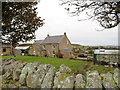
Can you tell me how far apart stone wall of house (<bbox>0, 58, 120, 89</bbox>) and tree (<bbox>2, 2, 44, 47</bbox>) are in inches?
122

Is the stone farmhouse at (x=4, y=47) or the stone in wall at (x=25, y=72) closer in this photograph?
the stone in wall at (x=25, y=72)

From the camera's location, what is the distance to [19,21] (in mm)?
5973

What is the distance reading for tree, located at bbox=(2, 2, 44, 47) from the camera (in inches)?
216

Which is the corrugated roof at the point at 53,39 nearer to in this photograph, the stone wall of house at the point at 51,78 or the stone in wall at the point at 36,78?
the stone wall of house at the point at 51,78

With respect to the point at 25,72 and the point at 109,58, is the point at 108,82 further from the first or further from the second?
the point at 109,58

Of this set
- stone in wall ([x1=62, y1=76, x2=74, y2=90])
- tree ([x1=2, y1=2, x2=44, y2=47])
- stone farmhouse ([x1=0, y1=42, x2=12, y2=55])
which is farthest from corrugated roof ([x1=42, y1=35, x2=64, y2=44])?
stone in wall ([x1=62, y1=76, x2=74, y2=90])

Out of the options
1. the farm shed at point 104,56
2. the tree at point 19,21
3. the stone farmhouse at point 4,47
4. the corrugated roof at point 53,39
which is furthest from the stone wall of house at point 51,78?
the corrugated roof at point 53,39

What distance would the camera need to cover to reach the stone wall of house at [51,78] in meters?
2.29

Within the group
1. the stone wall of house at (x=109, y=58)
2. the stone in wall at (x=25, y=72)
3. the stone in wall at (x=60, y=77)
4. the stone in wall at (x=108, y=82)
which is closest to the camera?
the stone in wall at (x=108, y=82)

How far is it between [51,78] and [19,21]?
14.6 feet

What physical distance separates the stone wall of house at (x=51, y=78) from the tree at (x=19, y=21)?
3095mm

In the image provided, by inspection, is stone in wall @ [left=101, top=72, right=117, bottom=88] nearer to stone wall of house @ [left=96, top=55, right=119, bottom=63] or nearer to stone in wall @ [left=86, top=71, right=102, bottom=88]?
stone in wall @ [left=86, top=71, right=102, bottom=88]

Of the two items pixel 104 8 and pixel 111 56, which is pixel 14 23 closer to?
pixel 104 8

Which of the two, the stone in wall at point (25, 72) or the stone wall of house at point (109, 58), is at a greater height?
the stone in wall at point (25, 72)
